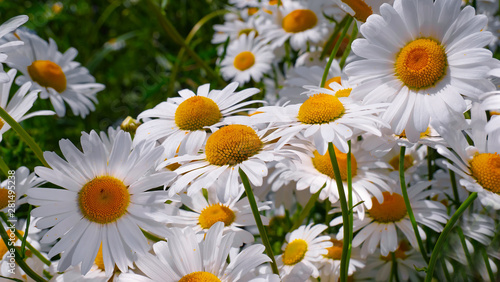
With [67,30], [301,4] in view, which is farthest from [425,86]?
[67,30]

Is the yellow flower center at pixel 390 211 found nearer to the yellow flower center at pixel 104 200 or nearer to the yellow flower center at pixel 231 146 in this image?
the yellow flower center at pixel 231 146

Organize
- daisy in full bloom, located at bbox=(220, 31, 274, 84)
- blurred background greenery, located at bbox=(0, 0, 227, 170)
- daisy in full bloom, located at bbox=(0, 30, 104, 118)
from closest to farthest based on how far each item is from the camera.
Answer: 1. daisy in full bloom, located at bbox=(0, 30, 104, 118)
2. daisy in full bloom, located at bbox=(220, 31, 274, 84)
3. blurred background greenery, located at bbox=(0, 0, 227, 170)

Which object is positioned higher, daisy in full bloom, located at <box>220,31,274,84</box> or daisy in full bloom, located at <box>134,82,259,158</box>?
daisy in full bloom, located at <box>134,82,259,158</box>

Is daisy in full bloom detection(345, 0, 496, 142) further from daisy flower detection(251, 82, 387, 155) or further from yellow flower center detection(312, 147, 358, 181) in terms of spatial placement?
yellow flower center detection(312, 147, 358, 181)

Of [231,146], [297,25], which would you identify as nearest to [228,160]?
[231,146]

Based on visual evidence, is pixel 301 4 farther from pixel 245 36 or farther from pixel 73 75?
pixel 73 75

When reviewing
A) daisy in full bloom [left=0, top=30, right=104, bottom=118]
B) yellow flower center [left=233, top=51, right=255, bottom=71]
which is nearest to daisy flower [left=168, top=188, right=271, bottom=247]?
daisy in full bloom [left=0, top=30, right=104, bottom=118]
